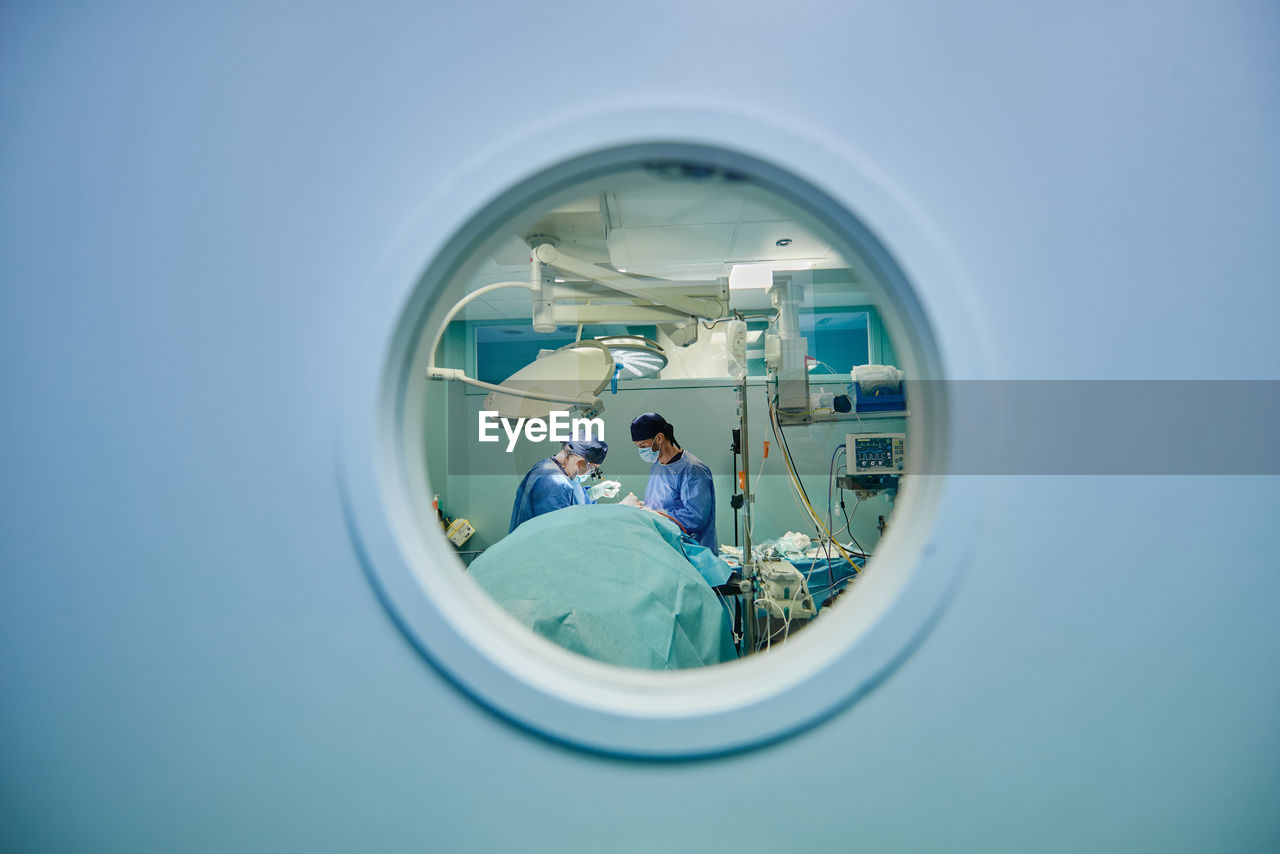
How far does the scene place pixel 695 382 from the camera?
3506 mm

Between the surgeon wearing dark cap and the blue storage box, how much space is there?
1.07 m

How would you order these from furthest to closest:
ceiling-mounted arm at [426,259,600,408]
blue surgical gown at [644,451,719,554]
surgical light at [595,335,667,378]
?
blue surgical gown at [644,451,719,554]
surgical light at [595,335,667,378]
ceiling-mounted arm at [426,259,600,408]

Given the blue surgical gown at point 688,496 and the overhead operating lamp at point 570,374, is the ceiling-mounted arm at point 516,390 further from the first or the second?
the blue surgical gown at point 688,496

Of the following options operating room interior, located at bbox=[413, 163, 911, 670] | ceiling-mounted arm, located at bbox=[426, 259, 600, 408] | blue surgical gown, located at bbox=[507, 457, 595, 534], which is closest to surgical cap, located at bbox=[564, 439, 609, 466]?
blue surgical gown, located at bbox=[507, 457, 595, 534]

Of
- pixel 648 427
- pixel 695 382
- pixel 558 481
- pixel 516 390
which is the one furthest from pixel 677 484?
pixel 516 390

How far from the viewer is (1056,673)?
564 mm

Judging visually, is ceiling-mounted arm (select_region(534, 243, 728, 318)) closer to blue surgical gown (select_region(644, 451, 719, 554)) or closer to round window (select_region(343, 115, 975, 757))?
round window (select_region(343, 115, 975, 757))

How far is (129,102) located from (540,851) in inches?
34.7

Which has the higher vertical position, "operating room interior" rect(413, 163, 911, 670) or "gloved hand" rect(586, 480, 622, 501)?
"operating room interior" rect(413, 163, 911, 670)

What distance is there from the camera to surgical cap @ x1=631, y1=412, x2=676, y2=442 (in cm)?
301

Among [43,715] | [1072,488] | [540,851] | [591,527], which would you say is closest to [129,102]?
[43,715]

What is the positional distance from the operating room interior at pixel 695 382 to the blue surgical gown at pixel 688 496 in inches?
8.1

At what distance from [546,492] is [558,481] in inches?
3.3

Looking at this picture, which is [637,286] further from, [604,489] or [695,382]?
[604,489]
